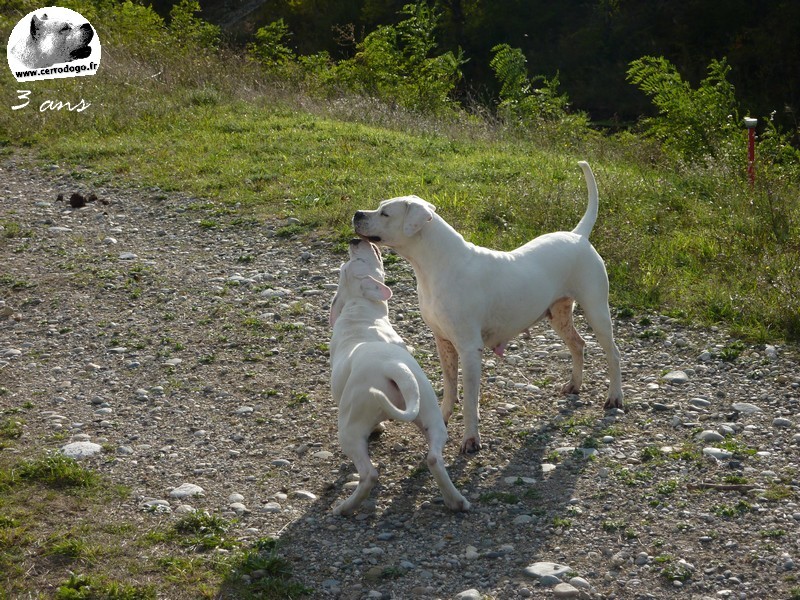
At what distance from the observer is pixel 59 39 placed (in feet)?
54.1

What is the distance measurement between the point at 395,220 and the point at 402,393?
1.26 meters

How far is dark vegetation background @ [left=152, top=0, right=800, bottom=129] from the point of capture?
83.5 feet

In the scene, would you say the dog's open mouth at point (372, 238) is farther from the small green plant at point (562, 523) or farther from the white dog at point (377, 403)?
the small green plant at point (562, 523)

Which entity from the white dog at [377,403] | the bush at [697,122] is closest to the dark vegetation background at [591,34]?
the bush at [697,122]

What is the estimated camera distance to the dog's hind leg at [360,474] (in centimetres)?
479

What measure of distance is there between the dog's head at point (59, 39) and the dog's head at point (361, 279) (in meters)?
11.9

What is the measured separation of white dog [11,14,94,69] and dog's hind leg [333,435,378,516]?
12.8 m

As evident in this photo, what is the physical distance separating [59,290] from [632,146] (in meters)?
8.74

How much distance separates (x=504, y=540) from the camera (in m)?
4.66

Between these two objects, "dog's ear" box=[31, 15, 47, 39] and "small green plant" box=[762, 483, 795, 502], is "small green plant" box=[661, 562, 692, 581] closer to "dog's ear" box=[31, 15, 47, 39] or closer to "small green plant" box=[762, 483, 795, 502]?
"small green plant" box=[762, 483, 795, 502]

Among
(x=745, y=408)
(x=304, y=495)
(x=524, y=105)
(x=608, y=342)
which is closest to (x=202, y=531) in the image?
(x=304, y=495)

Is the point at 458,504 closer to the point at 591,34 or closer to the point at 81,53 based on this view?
the point at 81,53

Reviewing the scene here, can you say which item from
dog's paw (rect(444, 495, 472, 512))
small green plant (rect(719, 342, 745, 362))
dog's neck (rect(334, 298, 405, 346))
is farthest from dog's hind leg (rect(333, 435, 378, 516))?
small green plant (rect(719, 342, 745, 362))

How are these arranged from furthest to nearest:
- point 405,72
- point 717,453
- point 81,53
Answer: point 405,72
point 81,53
point 717,453
